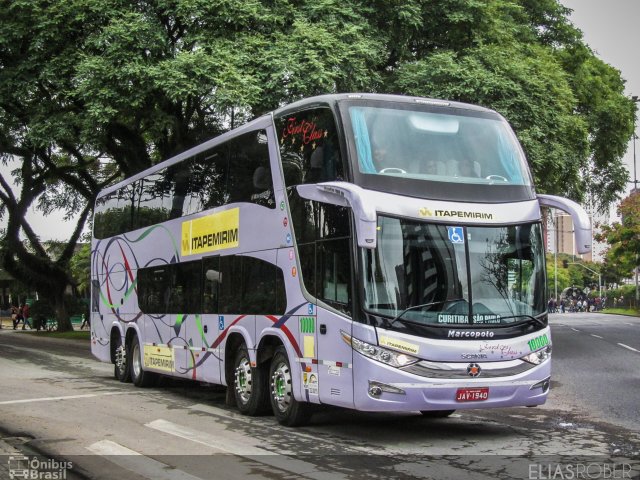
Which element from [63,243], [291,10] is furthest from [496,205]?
[63,243]

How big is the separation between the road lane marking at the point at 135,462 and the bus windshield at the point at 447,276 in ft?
9.13

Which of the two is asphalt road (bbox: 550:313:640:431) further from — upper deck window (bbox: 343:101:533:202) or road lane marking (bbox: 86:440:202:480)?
road lane marking (bbox: 86:440:202:480)

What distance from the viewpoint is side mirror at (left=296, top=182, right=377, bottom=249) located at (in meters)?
9.45

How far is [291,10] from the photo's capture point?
23.6 metres

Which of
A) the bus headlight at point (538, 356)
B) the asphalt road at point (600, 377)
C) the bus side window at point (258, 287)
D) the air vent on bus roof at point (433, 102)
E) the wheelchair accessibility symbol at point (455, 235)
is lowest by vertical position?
the asphalt road at point (600, 377)

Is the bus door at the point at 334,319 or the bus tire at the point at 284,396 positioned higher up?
the bus door at the point at 334,319

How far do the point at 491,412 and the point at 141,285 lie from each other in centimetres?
739

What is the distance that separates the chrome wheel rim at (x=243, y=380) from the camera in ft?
41.5

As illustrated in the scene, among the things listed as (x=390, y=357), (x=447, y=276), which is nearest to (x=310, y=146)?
(x=447, y=276)

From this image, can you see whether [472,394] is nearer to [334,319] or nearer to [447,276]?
[447,276]

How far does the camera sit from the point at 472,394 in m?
9.91

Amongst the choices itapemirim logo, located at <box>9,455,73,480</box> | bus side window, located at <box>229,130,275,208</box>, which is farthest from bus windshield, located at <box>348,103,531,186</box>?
itapemirim logo, located at <box>9,455,73,480</box>

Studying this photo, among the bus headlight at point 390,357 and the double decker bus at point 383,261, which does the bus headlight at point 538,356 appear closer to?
the double decker bus at point 383,261

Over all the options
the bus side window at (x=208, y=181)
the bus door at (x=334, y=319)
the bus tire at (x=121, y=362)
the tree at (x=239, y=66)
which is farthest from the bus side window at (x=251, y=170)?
the tree at (x=239, y=66)
